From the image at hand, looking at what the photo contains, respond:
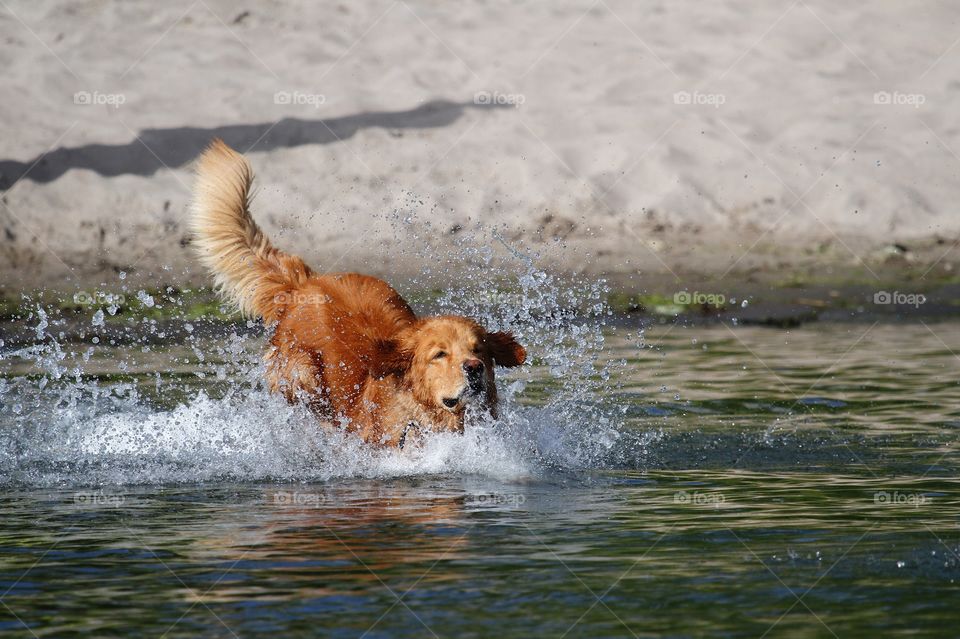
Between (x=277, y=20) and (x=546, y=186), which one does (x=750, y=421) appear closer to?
(x=546, y=186)

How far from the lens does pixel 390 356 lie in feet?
25.3

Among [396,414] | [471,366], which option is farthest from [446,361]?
[396,414]

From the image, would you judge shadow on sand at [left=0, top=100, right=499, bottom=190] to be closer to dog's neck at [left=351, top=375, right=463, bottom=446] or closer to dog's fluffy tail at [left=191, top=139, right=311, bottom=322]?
dog's fluffy tail at [left=191, top=139, right=311, bottom=322]

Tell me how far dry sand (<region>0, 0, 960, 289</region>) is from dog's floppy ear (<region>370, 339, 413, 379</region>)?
6.19 m

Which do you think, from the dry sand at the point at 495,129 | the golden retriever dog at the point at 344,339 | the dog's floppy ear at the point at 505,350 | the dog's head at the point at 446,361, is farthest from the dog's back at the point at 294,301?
the dry sand at the point at 495,129

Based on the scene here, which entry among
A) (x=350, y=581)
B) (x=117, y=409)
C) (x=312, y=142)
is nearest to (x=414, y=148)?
(x=312, y=142)

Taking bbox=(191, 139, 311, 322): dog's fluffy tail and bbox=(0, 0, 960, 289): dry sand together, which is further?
bbox=(0, 0, 960, 289): dry sand

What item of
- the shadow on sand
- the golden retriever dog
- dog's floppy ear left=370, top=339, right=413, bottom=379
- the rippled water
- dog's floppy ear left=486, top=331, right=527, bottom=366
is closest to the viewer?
the rippled water

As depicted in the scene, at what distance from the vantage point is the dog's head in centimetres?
748

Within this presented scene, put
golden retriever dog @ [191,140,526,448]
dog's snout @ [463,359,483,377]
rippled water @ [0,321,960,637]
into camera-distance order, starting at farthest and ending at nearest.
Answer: golden retriever dog @ [191,140,526,448]
dog's snout @ [463,359,483,377]
rippled water @ [0,321,960,637]

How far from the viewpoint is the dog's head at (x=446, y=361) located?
7.48m

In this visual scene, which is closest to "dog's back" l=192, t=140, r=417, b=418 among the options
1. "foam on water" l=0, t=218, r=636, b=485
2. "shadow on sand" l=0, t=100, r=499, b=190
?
"foam on water" l=0, t=218, r=636, b=485

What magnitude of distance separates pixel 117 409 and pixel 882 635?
18.7 feet

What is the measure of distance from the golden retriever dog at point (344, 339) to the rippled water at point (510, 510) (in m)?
0.21
